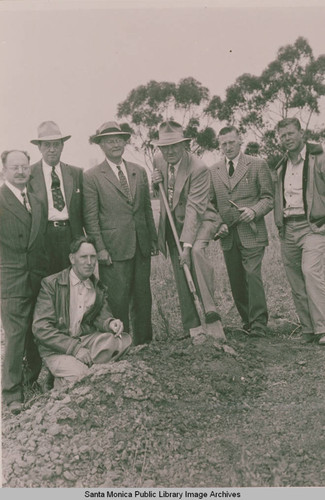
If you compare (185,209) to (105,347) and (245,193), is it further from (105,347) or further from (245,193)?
(105,347)

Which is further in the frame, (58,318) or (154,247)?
(154,247)

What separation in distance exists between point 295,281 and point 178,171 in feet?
5.51

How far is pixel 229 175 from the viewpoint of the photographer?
663 centimetres

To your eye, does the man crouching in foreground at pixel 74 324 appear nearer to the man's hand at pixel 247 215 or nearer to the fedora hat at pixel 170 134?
the fedora hat at pixel 170 134

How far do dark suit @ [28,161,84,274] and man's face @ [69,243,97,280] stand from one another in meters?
0.34

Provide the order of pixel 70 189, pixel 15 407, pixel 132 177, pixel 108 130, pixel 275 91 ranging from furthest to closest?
pixel 275 91, pixel 132 177, pixel 108 130, pixel 70 189, pixel 15 407

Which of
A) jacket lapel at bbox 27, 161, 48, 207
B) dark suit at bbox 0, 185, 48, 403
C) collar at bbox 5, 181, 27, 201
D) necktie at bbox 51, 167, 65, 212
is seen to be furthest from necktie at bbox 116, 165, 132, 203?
collar at bbox 5, 181, 27, 201

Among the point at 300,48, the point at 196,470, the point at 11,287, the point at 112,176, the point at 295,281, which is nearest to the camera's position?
the point at 196,470

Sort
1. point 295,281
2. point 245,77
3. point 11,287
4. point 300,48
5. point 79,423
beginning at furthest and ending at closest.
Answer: point 245,77 → point 300,48 → point 295,281 → point 11,287 → point 79,423

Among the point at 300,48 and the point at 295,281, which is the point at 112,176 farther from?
the point at 300,48

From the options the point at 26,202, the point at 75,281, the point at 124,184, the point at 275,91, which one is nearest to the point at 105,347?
the point at 75,281

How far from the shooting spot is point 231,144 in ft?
21.3

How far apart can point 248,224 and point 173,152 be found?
115 centimetres

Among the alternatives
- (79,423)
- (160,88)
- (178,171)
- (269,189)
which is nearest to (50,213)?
(178,171)
